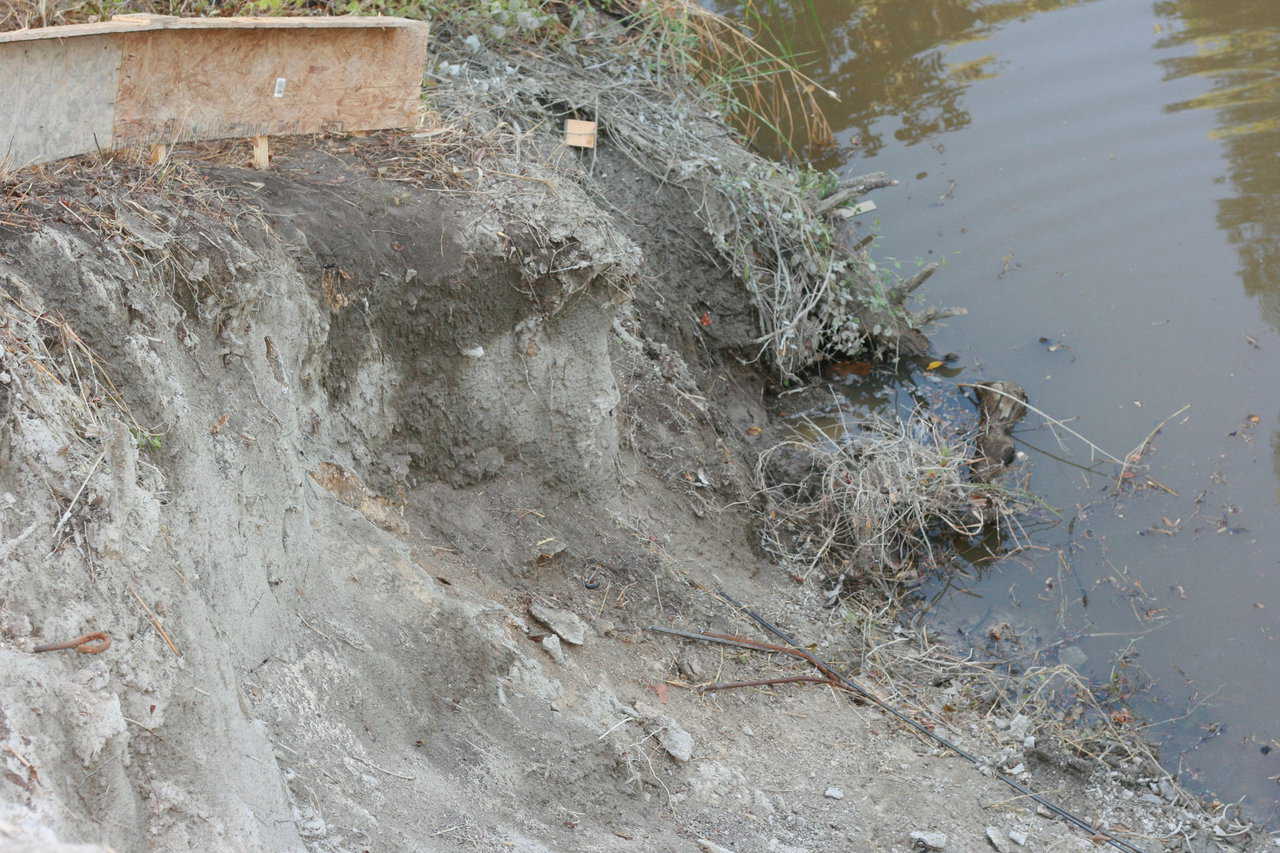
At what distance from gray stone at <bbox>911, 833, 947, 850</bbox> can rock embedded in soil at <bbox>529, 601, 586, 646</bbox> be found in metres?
1.41

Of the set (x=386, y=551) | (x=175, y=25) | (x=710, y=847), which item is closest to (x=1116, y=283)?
(x=710, y=847)

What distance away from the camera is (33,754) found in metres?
1.91

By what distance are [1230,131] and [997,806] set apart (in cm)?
615

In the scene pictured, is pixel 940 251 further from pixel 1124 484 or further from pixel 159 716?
pixel 159 716

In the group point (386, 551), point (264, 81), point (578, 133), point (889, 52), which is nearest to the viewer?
point (386, 551)

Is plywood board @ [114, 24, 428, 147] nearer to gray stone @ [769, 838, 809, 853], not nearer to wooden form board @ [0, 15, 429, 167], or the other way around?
wooden form board @ [0, 15, 429, 167]

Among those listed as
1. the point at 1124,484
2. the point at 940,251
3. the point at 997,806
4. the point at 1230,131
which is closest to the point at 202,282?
the point at 997,806

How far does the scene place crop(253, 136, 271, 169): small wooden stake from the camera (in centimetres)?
392

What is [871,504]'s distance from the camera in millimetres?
5660

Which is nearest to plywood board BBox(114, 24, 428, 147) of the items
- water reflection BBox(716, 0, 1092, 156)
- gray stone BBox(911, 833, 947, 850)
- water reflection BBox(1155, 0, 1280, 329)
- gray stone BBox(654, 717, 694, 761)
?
gray stone BBox(654, 717, 694, 761)

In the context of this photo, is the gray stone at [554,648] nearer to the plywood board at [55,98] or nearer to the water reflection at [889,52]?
the plywood board at [55,98]

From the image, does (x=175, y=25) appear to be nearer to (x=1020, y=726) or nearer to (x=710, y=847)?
(x=710, y=847)

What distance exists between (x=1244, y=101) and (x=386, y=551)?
307 inches

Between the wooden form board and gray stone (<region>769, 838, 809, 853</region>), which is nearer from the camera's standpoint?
the wooden form board
